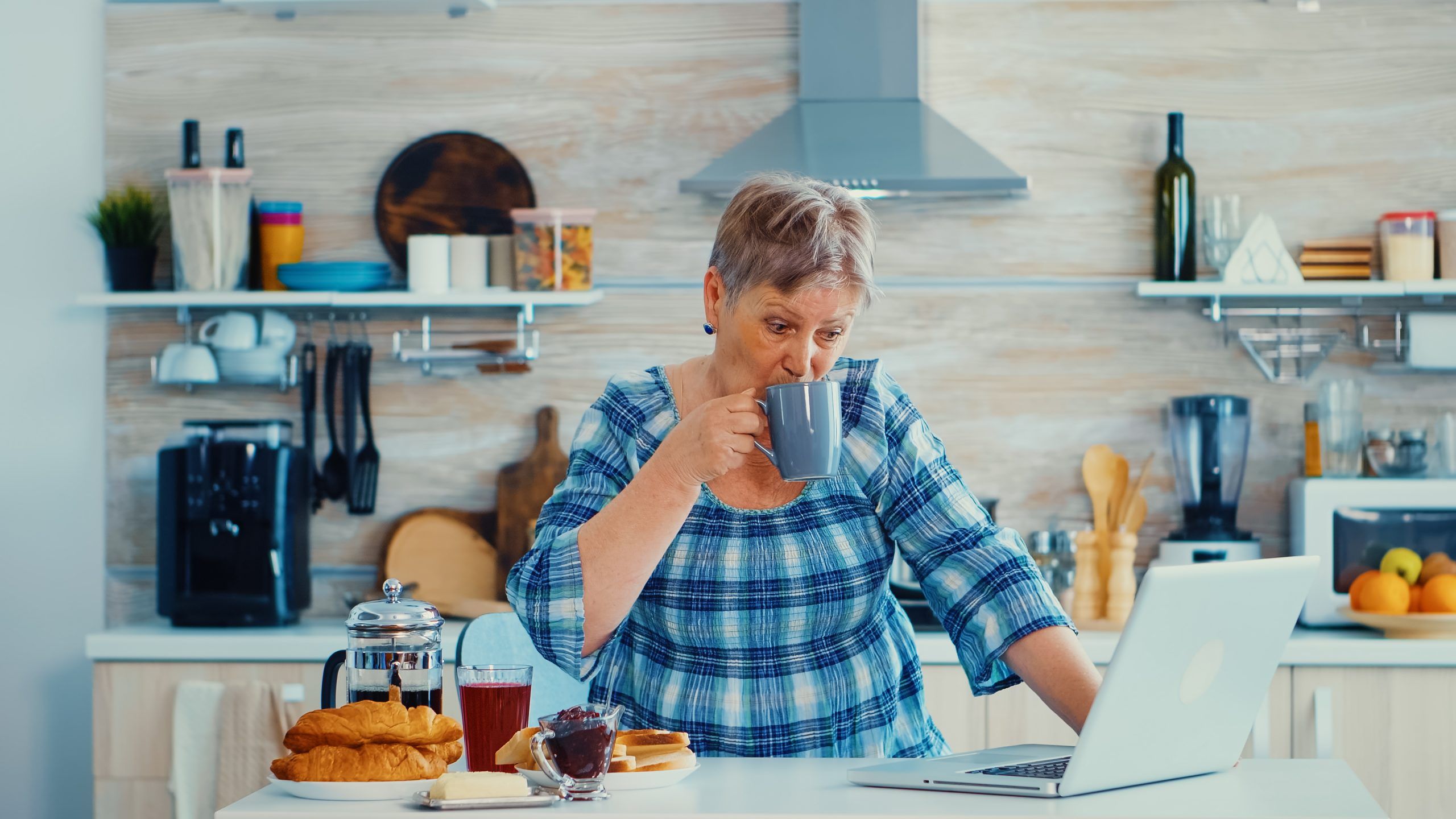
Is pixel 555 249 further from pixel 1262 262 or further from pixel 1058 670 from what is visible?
pixel 1058 670

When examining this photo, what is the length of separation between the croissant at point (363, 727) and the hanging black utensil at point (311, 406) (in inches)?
81.6

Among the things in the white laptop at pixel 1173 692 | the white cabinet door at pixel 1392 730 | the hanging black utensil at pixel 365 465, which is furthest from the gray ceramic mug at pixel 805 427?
the hanging black utensil at pixel 365 465

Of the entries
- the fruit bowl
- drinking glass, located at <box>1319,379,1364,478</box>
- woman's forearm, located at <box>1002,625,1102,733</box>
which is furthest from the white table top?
drinking glass, located at <box>1319,379,1364,478</box>

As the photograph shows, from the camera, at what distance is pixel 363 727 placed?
111cm

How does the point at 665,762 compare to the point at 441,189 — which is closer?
the point at 665,762

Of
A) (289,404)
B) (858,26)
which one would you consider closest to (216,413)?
(289,404)

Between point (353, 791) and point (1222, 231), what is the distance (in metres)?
2.48

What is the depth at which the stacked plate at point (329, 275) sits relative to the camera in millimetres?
3014

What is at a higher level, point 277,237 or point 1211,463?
point 277,237

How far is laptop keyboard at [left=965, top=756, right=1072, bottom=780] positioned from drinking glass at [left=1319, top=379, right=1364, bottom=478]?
205cm

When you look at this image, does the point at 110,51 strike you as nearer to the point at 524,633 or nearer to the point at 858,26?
the point at 858,26

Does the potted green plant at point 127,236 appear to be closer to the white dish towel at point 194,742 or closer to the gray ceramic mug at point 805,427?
the white dish towel at point 194,742

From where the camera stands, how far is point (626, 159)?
3182 millimetres

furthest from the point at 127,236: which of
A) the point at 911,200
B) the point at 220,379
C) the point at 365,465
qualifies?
the point at 911,200
